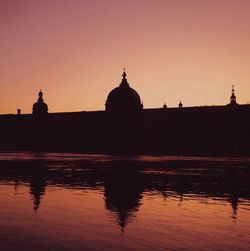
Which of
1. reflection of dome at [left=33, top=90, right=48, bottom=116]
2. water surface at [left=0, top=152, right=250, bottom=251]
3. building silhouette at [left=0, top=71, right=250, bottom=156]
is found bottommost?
water surface at [left=0, top=152, right=250, bottom=251]

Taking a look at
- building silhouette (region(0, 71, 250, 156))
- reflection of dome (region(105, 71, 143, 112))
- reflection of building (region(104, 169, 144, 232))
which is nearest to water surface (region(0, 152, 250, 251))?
reflection of building (region(104, 169, 144, 232))

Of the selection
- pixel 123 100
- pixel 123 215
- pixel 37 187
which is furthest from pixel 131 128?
pixel 123 215

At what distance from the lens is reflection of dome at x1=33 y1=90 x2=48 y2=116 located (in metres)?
101

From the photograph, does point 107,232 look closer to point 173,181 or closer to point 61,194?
point 61,194

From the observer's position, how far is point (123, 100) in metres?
86.4

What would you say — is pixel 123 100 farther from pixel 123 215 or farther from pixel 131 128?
pixel 123 215

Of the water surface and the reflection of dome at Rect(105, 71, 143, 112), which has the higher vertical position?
the reflection of dome at Rect(105, 71, 143, 112)

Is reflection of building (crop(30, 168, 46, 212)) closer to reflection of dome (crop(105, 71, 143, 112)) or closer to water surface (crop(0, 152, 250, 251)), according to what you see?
water surface (crop(0, 152, 250, 251))

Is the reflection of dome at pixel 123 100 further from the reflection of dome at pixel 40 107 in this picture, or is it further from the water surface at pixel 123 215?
the water surface at pixel 123 215

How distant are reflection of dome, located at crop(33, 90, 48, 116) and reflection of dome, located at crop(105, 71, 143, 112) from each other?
1935 cm

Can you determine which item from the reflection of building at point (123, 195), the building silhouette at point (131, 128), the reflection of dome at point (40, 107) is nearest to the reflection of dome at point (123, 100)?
the building silhouette at point (131, 128)

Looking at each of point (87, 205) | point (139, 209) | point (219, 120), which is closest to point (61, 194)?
point (87, 205)

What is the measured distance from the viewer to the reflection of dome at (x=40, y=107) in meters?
101

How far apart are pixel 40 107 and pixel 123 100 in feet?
77.3
